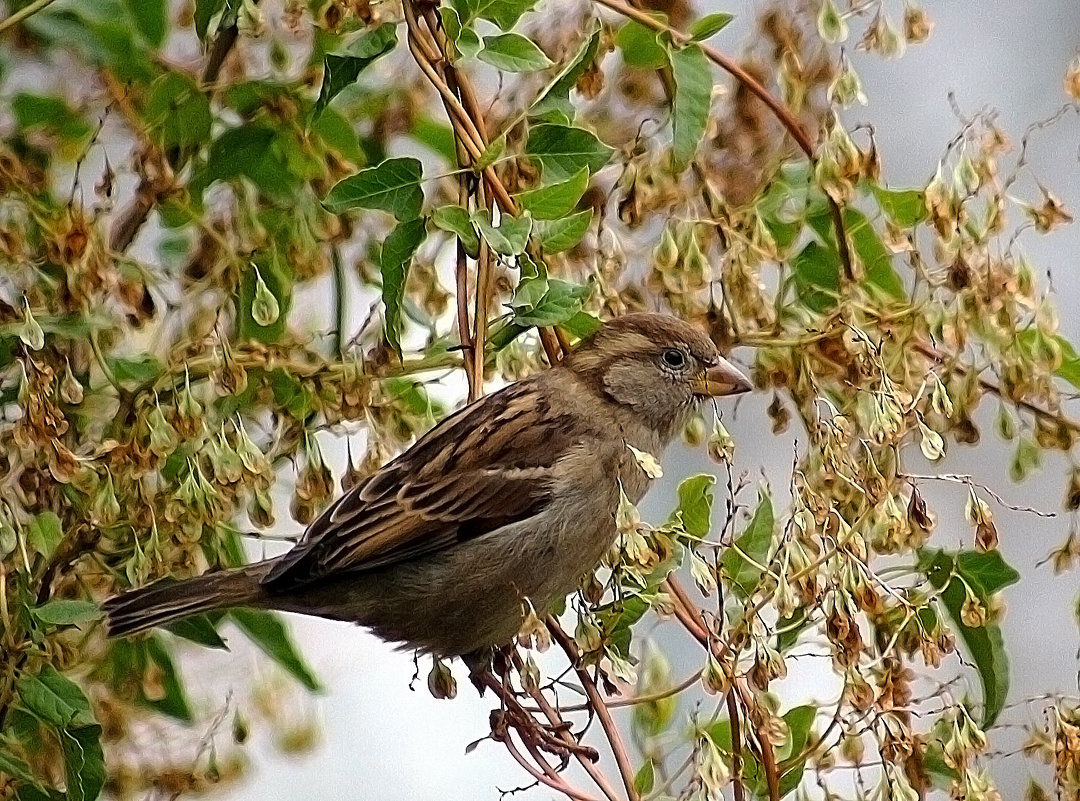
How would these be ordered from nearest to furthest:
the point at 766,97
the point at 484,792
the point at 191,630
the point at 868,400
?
the point at 868,400 < the point at 766,97 < the point at 191,630 < the point at 484,792

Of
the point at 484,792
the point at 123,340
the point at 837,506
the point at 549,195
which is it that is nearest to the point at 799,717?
the point at 837,506

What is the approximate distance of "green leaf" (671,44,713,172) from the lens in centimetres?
108

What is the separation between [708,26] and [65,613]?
25.3 inches

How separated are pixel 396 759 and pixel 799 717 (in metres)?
1.55

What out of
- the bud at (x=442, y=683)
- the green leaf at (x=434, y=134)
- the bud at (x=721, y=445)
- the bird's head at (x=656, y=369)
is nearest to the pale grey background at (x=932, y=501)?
the bird's head at (x=656, y=369)

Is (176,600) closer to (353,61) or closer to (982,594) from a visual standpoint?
(353,61)

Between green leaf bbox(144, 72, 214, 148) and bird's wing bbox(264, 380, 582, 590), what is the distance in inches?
14.3

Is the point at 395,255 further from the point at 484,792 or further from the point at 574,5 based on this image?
the point at 484,792

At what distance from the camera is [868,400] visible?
1055mm

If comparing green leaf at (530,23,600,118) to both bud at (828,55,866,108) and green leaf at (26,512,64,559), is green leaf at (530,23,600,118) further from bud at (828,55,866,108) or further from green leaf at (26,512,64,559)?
green leaf at (26,512,64,559)

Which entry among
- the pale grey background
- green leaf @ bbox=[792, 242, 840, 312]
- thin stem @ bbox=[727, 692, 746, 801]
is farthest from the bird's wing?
the pale grey background

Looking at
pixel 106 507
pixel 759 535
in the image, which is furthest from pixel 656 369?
pixel 106 507

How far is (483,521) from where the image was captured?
1468 millimetres

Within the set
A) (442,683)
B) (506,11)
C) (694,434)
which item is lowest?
(442,683)
